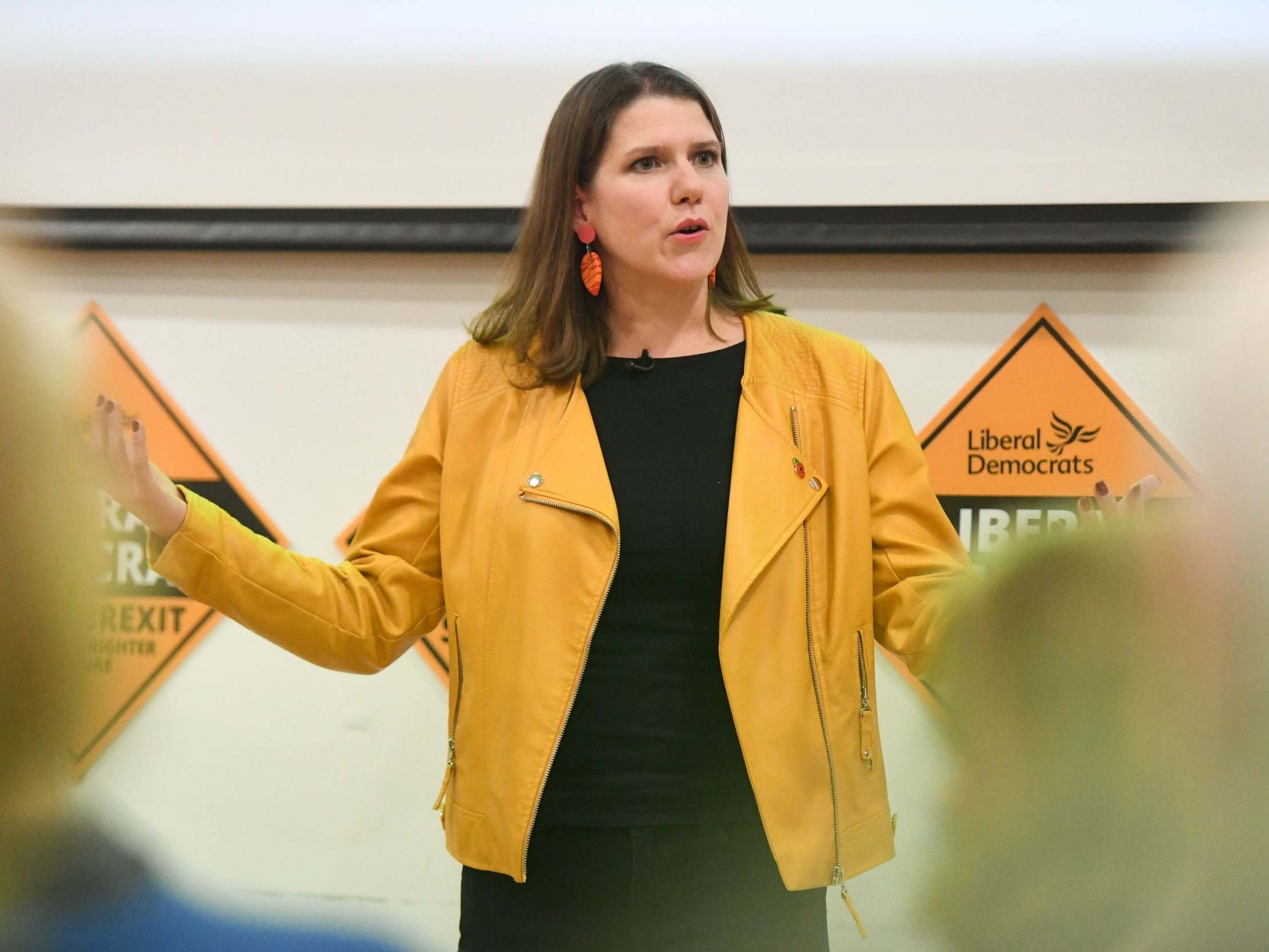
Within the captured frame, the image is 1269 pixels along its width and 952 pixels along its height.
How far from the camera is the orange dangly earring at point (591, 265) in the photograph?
3.65 ft

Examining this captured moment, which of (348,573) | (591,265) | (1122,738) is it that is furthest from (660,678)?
(1122,738)

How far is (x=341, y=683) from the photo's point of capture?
5.51 feet

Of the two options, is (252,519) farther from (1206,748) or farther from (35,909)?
(1206,748)

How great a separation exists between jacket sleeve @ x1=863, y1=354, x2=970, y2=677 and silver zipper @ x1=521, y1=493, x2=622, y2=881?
258 mm

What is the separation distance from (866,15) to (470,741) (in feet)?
3.64

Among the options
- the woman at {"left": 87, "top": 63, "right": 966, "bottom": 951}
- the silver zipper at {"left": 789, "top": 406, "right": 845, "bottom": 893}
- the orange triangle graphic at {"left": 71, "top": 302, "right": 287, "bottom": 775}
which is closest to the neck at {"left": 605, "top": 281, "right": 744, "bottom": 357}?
the woman at {"left": 87, "top": 63, "right": 966, "bottom": 951}

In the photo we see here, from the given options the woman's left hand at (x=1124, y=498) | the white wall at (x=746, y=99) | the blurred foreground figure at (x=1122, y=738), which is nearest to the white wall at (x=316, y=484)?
the white wall at (x=746, y=99)

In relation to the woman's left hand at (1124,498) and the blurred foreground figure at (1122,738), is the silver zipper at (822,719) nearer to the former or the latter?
the woman's left hand at (1124,498)

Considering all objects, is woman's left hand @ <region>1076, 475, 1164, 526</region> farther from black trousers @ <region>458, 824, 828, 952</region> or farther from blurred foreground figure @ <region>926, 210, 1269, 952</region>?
black trousers @ <region>458, 824, 828, 952</region>

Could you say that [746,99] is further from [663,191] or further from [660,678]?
Answer: [660,678]

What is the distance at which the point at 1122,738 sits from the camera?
0.34 meters

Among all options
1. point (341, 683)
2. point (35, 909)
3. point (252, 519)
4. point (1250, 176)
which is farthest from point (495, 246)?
point (35, 909)

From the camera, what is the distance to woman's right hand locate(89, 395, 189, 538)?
0.45 meters

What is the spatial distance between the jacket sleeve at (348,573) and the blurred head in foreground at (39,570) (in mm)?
638
